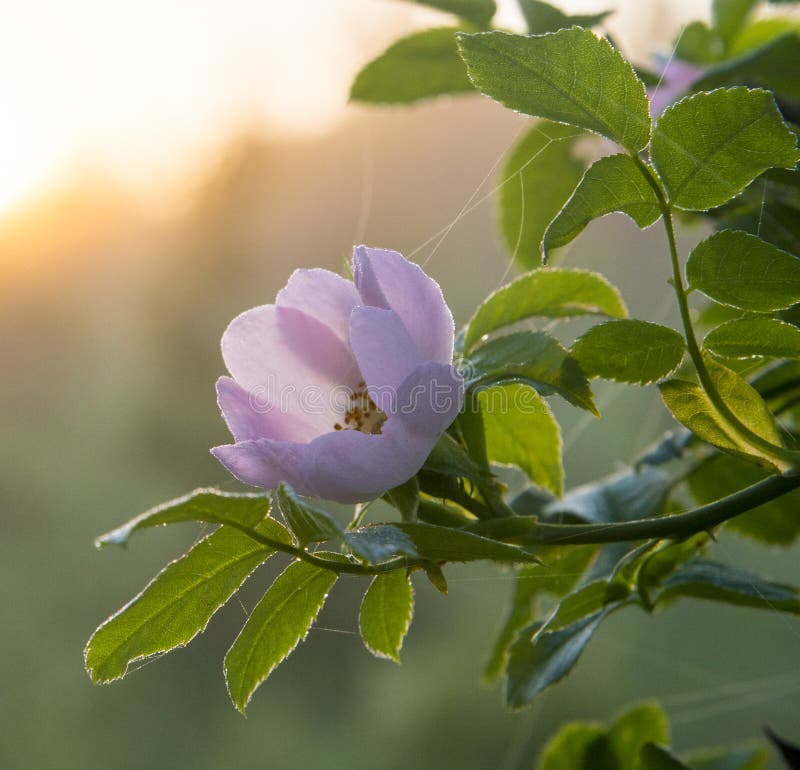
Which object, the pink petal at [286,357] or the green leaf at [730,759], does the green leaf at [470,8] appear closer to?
the pink petal at [286,357]

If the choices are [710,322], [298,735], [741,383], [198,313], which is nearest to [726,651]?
[298,735]

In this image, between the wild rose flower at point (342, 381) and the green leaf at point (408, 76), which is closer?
the wild rose flower at point (342, 381)

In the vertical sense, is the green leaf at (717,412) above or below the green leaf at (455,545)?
below

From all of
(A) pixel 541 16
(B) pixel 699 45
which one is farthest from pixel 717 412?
(B) pixel 699 45

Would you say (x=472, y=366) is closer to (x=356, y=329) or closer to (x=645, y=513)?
(x=356, y=329)

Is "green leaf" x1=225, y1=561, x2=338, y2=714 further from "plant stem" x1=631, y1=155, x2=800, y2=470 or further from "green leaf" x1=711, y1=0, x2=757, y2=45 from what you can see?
"green leaf" x1=711, y1=0, x2=757, y2=45

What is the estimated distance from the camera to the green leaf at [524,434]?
31 cm

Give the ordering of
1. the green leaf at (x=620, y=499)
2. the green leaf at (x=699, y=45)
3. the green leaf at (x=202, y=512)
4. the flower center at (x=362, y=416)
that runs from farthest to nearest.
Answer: the green leaf at (x=699, y=45)
the green leaf at (x=620, y=499)
the flower center at (x=362, y=416)
the green leaf at (x=202, y=512)

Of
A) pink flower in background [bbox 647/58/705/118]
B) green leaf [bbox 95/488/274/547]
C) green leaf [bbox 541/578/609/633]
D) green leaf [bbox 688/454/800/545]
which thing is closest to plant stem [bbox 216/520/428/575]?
green leaf [bbox 95/488/274/547]

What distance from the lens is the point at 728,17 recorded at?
54 cm

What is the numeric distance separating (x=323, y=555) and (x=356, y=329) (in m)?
0.06

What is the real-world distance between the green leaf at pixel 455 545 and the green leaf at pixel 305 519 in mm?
12

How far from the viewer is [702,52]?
1.74ft

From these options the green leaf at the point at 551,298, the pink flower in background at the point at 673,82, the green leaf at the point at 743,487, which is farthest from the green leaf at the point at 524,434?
the pink flower in background at the point at 673,82
